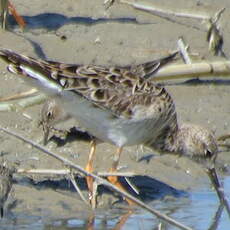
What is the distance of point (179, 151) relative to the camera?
9.80 metres

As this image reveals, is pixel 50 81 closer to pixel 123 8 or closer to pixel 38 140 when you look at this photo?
pixel 38 140

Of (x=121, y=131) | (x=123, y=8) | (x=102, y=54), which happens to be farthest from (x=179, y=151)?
(x=123, y=8)

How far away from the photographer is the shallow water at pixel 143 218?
27.9 feet

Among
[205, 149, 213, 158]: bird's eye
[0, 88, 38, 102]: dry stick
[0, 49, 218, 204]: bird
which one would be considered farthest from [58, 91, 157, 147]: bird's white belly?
[0, 88, 38, 102]: dry stick

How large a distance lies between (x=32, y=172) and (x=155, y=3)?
14.3 ft

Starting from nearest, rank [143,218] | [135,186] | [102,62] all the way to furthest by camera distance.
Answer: [143,218]
[135,186]
[102,62]

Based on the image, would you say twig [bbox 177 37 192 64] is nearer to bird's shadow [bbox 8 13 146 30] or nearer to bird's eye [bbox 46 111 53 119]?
bird's shadow [bbox 8 13 146 30]

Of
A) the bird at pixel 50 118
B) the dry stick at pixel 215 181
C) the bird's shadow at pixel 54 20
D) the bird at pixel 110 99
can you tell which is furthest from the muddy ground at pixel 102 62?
the bird at pixel 110 99

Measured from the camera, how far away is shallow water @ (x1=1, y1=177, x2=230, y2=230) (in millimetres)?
8500

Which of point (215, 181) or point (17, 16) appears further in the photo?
point (17, 16)

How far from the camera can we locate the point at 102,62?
11.6m

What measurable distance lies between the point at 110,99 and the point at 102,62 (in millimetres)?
2534

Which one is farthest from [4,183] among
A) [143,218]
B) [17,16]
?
[17,16]

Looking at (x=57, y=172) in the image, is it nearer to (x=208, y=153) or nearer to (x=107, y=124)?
(x=107, y=124)
